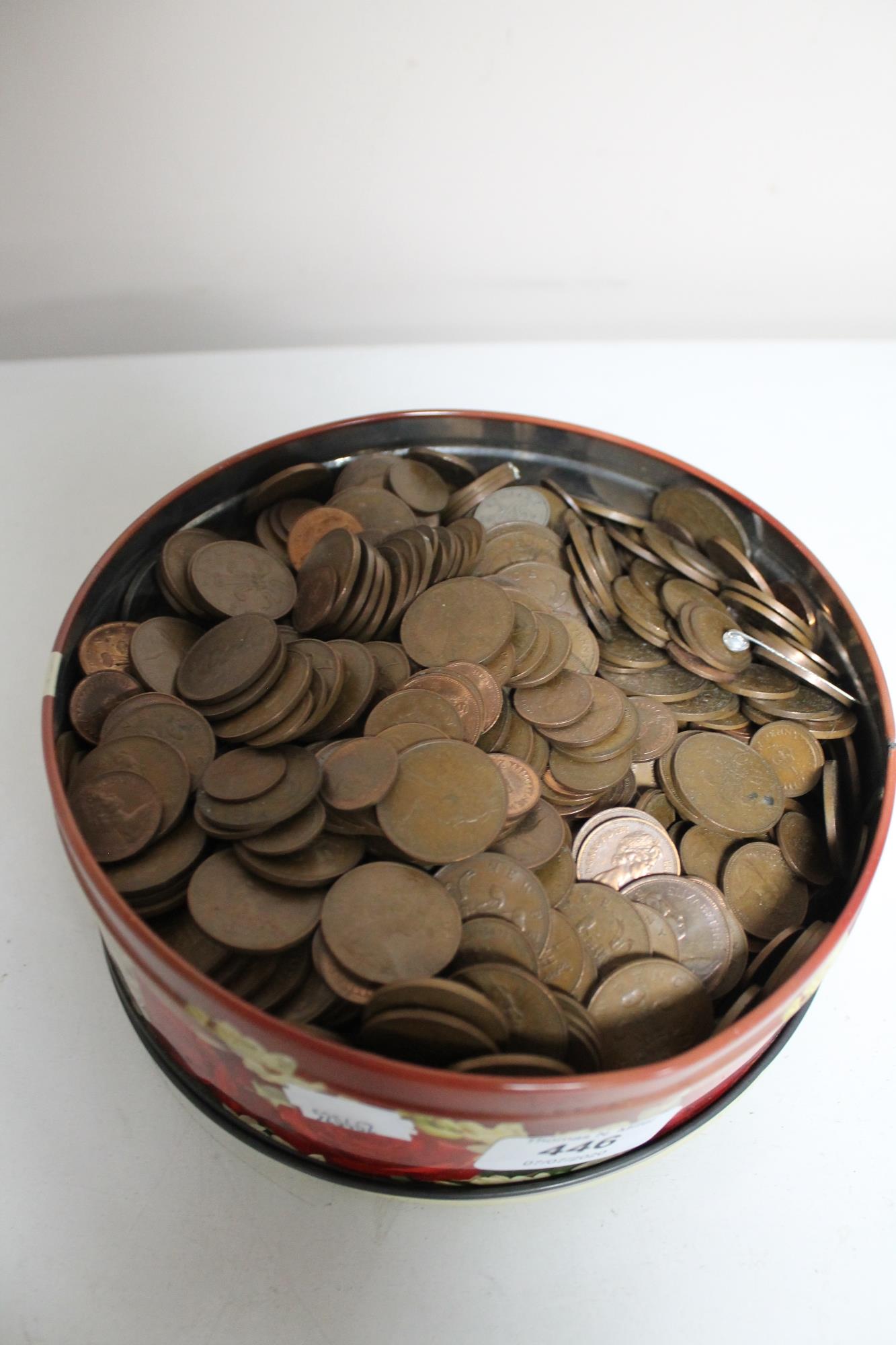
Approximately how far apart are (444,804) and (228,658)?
1.03 feet

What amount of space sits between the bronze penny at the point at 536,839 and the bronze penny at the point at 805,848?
0.95 ft

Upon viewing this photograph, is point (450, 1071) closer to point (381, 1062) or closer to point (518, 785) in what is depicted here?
point (381, 1062)

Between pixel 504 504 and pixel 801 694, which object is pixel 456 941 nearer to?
pixel 801 694

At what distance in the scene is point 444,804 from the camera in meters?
1.06

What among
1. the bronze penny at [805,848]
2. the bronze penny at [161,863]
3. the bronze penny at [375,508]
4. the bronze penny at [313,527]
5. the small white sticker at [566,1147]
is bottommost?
the small white sticker at [566,1147]

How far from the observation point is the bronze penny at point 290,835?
3.31 feet

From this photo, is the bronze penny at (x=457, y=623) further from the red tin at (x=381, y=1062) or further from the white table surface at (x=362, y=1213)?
the white table surface at (x=362, y=1213)

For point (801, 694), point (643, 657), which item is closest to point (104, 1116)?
point (643, 657)

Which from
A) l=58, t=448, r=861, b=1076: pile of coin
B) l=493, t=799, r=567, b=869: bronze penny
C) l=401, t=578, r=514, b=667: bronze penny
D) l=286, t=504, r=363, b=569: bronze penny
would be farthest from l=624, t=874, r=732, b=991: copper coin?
l=286, t=504, r=363, b=569: bronze penny

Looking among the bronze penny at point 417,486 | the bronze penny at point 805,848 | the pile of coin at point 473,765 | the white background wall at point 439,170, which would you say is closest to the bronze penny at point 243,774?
the pile of coin at point 473,765

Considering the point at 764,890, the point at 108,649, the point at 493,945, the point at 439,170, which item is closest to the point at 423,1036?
the point at 493,945

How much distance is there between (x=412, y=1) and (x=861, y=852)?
137 cm

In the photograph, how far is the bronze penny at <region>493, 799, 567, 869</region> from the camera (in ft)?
3.61

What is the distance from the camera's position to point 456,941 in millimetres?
973
